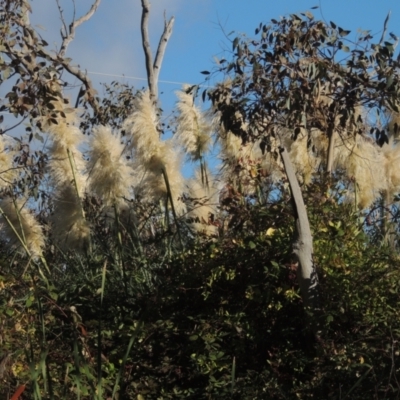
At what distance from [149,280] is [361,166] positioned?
9.09ft

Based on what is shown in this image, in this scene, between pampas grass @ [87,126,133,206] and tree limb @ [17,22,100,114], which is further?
pampas grass @ [87,126,133,206]

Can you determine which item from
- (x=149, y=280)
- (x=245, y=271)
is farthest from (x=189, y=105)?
(x=245, y=271)

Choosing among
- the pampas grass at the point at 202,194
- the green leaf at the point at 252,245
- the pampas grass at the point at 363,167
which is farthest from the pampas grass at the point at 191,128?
the green leaf at the point at 252,245

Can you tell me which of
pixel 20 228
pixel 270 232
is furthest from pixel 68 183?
pixel 270 232

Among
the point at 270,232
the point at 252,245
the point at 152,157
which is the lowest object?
the point at 252,245

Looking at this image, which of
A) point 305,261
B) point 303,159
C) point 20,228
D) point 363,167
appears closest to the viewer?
point 305,261

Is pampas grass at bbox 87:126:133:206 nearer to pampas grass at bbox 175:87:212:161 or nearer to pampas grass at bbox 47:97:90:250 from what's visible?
pampas grass at bbox 47:97:90:250

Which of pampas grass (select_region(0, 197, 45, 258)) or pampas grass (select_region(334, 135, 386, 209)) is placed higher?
pampas grass (select_region(334, 135, 386, 209))

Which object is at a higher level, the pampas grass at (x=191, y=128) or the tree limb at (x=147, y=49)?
the tree limb at (x=147, y=49)

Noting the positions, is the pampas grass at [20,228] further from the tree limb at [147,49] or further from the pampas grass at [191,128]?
the tree limb at [147,49]

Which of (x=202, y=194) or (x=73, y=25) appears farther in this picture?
(x=73, y=25)

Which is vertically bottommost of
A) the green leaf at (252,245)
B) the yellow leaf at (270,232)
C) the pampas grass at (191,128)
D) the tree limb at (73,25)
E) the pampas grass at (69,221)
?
the green leaf at (252,245)

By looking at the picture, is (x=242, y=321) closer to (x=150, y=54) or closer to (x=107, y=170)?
(x=107, y=170)

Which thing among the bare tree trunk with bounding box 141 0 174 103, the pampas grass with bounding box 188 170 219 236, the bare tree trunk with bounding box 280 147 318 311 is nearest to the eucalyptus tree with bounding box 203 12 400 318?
the bare tree trunk with bounding box 280 147 318 311
